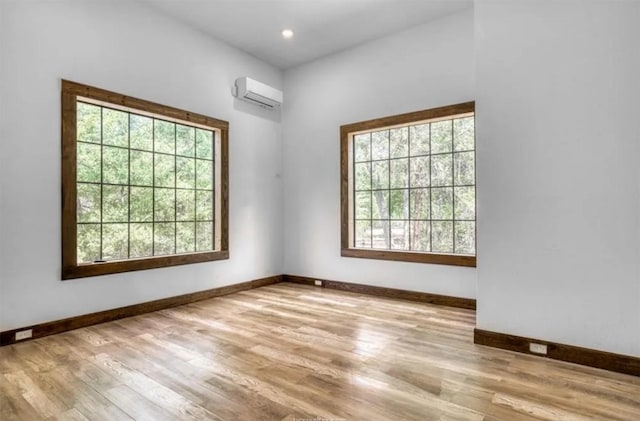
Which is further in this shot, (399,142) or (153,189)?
(399,142)

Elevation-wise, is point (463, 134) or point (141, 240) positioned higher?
point (463, 134)

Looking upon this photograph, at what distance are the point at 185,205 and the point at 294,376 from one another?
9.54ft

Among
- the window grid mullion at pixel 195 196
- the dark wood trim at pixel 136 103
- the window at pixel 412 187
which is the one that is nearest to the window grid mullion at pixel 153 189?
the dark wood trim at pixel 136 103

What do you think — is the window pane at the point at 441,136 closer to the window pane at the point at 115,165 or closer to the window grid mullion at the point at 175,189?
the window grid mullion at the point at 175,189

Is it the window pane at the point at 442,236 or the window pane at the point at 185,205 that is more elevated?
the window pane at the point at 185,205

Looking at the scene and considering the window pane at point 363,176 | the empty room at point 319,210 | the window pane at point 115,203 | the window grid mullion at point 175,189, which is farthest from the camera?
the window pane at point 363,176

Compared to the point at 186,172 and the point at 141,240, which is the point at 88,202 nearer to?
the point at 141,240

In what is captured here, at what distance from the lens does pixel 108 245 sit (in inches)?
147

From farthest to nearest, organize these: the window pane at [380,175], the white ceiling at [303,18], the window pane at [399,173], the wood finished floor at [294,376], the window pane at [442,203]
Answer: the window pane at [380,175], the window pane at [399,173], the window pane at [442,203], the white ceiling at [303,18], the wood finished floor at [294,376]

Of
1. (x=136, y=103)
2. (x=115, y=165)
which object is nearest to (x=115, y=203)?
(x=115, y=165)

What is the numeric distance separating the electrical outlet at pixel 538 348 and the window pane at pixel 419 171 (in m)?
2.20

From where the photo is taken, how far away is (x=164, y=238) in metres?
4.22

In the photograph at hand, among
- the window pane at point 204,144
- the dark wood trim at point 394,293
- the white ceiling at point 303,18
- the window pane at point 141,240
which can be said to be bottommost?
the dark wood trim at point 394,293

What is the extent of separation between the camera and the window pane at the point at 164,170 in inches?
163
